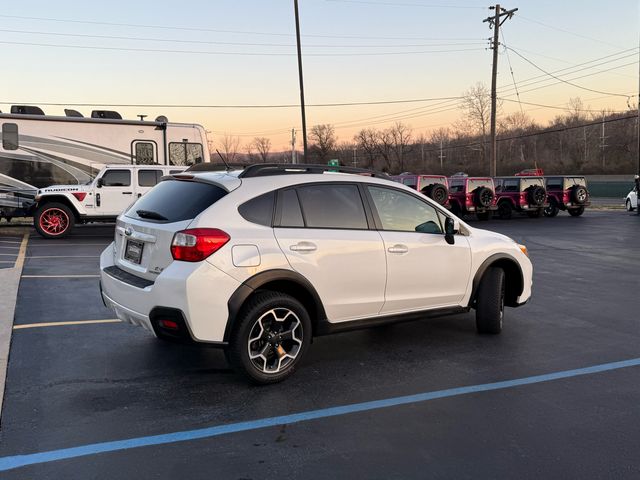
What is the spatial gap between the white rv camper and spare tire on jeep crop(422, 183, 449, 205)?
31.8 feet

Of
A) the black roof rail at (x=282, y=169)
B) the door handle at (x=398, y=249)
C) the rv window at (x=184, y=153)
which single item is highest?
the rv window at (x=184, y=153)

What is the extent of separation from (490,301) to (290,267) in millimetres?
2500

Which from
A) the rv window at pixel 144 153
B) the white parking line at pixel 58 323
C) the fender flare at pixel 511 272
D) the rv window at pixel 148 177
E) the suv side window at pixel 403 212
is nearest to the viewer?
the suv side window at pixel 403 212

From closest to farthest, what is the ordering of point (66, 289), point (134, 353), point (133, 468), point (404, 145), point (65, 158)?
point (133, 468)
point (134, 353)
point (66, 289)
point (65, 158)
point (404, 145)

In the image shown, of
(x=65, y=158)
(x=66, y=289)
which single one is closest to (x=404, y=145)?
(x=65, y=158)

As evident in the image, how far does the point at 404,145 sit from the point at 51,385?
375 ft

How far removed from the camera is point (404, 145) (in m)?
115

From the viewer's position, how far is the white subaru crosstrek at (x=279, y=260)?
4176 mm

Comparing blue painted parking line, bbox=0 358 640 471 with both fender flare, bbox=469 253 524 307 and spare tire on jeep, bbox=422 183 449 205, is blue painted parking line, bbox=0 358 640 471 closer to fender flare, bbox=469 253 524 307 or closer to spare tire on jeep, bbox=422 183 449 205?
fender flare, bbox=469 253 524 307

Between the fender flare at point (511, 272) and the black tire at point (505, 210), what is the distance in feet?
69.4

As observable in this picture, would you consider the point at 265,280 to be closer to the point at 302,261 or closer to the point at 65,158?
the point at 302,261

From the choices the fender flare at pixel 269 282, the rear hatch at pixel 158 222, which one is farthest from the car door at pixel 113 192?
the fender flare at pixel 269 282

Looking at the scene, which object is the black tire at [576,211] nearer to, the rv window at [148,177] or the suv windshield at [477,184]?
the suv windshield at [477,184]

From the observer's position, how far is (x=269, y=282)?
14.4 feet
